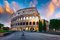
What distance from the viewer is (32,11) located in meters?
16.0

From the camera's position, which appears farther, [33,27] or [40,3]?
[33,27]

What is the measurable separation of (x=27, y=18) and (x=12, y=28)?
1558 millimetres

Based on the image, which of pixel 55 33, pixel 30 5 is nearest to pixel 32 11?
pixel 30 5

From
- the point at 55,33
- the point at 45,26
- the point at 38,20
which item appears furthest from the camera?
the point at 55,33

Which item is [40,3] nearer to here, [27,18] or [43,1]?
[43,1]

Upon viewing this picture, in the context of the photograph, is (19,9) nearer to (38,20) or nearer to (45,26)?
(38,20)

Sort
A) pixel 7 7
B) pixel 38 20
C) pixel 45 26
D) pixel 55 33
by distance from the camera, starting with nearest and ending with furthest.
→ pixel 7 7 < pixel 38 20 < pixel 45 26 < pixel 55 33

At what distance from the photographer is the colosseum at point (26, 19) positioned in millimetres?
15711

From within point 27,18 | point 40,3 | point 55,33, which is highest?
point 40,3

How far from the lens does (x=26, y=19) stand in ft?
54.3

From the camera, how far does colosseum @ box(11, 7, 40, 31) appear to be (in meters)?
15.7

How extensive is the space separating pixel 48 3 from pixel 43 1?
588 mm

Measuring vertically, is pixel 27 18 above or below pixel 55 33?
above

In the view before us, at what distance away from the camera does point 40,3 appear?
50.9 ft
